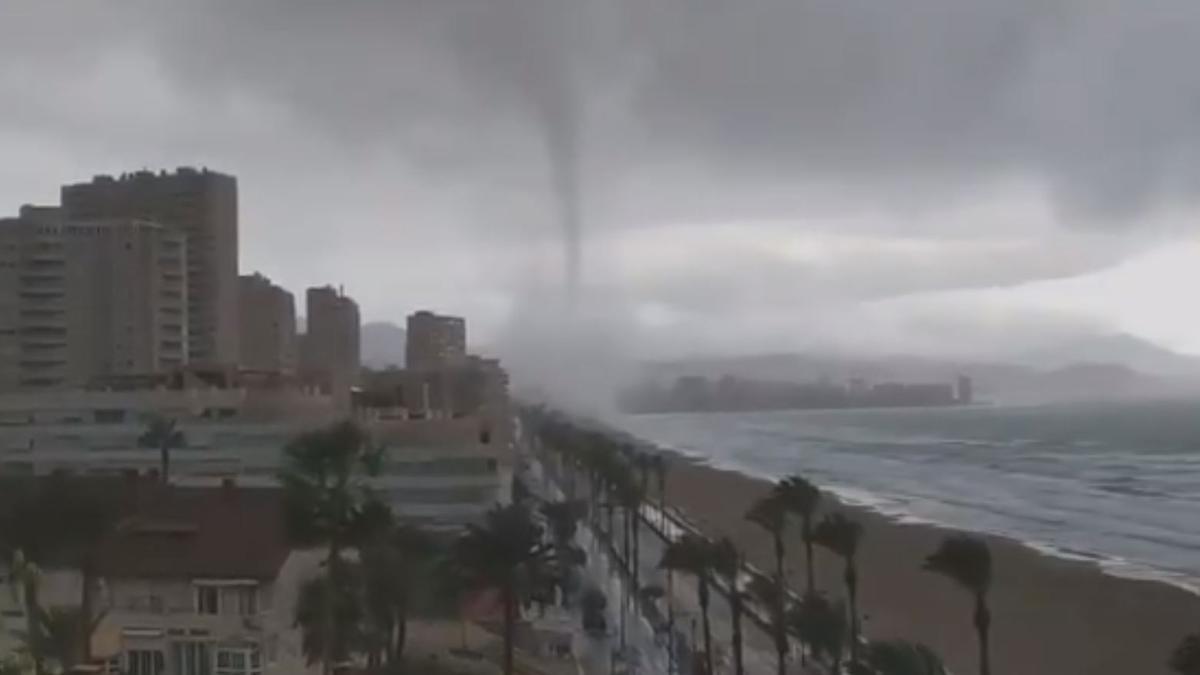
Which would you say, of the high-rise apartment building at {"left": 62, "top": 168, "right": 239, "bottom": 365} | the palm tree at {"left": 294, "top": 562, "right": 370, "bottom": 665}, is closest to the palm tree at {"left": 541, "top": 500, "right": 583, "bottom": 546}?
the palm tree at {"left": 294, "top": 562, "right": 370, "bottom": 665}

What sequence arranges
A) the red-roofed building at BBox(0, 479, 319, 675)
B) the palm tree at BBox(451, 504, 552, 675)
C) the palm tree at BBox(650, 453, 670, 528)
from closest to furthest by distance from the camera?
the red-roofed building at BBox(0, 479, 319, 675) < the palm tree at BBox(451, 504, 552, 675) < the palm tree at BBox(650, 453, 670, 528)

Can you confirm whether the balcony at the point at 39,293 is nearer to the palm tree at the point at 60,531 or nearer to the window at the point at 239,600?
the palm tree at the point at 60,531

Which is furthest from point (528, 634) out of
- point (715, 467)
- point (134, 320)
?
point (715, 467)

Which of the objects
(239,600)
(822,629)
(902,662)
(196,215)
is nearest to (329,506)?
(239,600)

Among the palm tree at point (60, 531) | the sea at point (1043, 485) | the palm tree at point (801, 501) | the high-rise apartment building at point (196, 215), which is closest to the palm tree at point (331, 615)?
the palm tree at point (60, 531)

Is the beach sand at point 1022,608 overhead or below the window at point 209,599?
below

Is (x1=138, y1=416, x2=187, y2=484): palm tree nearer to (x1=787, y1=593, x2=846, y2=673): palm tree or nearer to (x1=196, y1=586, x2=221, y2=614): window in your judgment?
(x1=787, y1=593, x2=846, y2=673): palm tree
